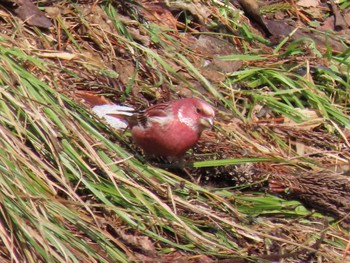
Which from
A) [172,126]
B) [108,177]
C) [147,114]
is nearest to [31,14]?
[147,114]

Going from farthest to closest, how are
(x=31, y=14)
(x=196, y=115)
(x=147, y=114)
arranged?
(x=31, y=14) < (x=147, y=114) < (x=196, y=115)

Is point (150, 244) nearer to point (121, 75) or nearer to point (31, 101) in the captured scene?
point (31, 101)

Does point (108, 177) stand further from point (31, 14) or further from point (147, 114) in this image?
point (31, 14)

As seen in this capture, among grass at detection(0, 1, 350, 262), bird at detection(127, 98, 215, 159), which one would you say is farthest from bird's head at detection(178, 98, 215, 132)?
grass at detection(0, 1, 350, 262)

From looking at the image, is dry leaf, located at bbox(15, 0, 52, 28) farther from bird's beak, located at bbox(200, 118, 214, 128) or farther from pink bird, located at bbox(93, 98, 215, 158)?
bird's beak, located at bbox(200, 118, 214, 128)

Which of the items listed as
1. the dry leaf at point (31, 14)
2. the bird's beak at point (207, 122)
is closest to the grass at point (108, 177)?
the dry leaf at point (31, 14)
